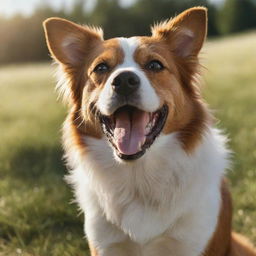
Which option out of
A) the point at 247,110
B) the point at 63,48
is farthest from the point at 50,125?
the point at 63,48

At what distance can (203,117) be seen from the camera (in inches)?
158

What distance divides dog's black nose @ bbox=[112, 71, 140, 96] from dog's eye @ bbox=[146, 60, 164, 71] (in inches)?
14.6

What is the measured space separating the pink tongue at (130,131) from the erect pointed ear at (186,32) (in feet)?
2.46

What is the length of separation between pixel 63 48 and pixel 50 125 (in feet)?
17.9

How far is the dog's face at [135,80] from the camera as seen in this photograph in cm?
361

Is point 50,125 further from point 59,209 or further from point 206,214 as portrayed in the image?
point 206,214

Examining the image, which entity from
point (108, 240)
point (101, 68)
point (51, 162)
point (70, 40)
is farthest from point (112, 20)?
point (108, 240)

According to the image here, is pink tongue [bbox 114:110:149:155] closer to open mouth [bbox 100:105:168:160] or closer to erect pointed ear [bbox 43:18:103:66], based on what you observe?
open mouth [bbox 100:105:168:160]

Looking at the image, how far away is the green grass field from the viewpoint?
5.20 metres

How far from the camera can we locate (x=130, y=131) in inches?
144

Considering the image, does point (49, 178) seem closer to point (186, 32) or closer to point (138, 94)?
point (186, 32)

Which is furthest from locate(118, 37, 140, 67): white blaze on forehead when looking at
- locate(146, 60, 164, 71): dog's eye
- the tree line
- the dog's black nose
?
the tree line

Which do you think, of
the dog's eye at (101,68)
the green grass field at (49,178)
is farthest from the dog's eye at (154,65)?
the green grass field at (49,178)

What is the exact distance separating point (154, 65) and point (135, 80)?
1.40 ft
